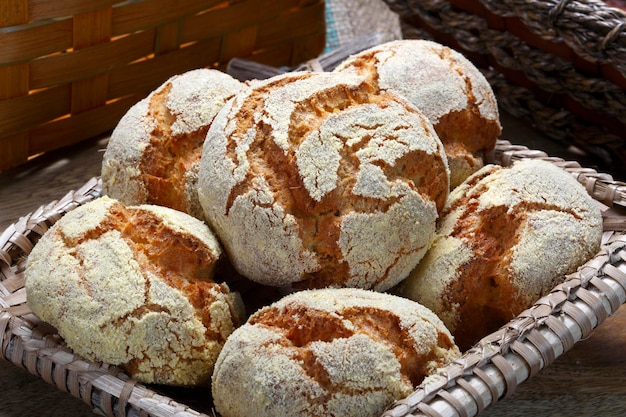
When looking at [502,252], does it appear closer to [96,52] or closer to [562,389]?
[562,389]

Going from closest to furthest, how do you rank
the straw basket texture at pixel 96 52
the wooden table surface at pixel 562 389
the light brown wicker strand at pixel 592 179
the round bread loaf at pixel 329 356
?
the round bread loaf at pixel 329 356, the wooden table surface at pixel 562 389, the light brown wicker strand at pixel 592 179, the straw basket texture at pixel 96 52

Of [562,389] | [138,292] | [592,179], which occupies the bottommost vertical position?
[562,389]

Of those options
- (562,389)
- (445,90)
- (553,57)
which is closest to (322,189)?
(445,90)

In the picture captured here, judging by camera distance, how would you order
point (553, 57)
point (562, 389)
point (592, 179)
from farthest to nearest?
point (553, 57), point (592, 179), point (562, 389)

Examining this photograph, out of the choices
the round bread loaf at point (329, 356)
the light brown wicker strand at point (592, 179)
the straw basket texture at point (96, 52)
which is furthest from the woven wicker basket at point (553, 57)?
the round bread loaf at point (329, 356)

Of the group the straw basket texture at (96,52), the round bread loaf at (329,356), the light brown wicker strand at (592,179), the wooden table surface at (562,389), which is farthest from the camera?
the straw basket texture at (96,52)

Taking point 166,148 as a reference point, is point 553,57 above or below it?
above

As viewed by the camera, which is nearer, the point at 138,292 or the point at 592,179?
the point at 138,292

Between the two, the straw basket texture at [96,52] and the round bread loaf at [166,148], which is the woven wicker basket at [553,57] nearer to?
the straw basket texture at [96,52]
